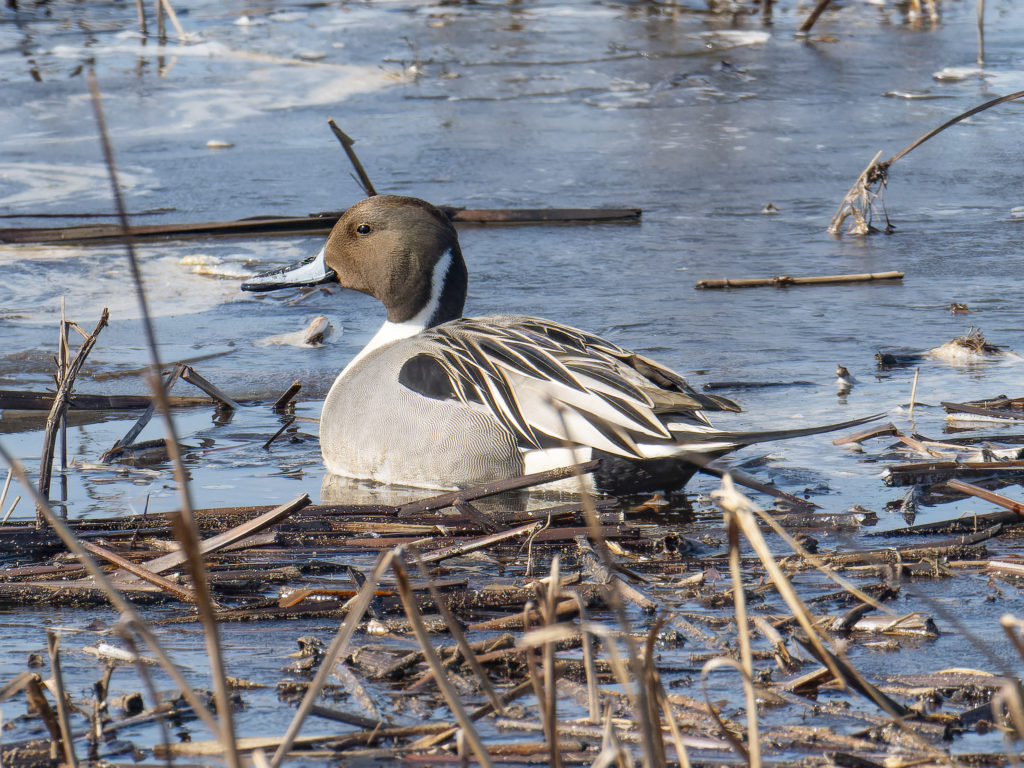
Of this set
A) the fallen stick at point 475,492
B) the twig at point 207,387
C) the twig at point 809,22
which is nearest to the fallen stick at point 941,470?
the fallen stick at point 475,492

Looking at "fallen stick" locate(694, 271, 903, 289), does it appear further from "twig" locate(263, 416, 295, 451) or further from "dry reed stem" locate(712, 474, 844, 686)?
"dry reed stem" locate(712, 474, 844, 686)

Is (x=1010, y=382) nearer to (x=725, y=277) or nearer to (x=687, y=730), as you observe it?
(x=725, y=277)

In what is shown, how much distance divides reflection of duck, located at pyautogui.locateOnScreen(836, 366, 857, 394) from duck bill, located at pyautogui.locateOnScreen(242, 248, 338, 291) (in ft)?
6.07

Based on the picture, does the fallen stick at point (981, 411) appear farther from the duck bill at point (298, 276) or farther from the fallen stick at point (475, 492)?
the duck bill at point (298, 276)

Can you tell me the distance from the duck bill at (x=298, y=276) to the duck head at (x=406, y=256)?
0.56 ft

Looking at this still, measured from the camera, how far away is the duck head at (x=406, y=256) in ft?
16.4

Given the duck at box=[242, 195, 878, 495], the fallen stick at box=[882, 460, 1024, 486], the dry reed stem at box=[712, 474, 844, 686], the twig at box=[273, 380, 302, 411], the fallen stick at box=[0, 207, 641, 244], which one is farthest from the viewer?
the fallen stick at box=[0, 207, 641, 244]

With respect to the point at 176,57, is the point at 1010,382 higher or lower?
lower

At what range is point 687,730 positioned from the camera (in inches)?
89.5

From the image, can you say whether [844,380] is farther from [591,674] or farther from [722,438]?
[591,674]

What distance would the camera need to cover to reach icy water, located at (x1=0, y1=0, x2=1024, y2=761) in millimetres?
4777

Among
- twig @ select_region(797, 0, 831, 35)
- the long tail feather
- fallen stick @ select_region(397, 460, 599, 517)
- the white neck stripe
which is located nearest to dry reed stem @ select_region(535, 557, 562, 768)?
fallen stick @ select_region(397, 460, 599, 517)

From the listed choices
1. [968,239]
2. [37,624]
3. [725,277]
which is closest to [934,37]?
[968,239]

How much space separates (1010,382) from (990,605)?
2164 mm
